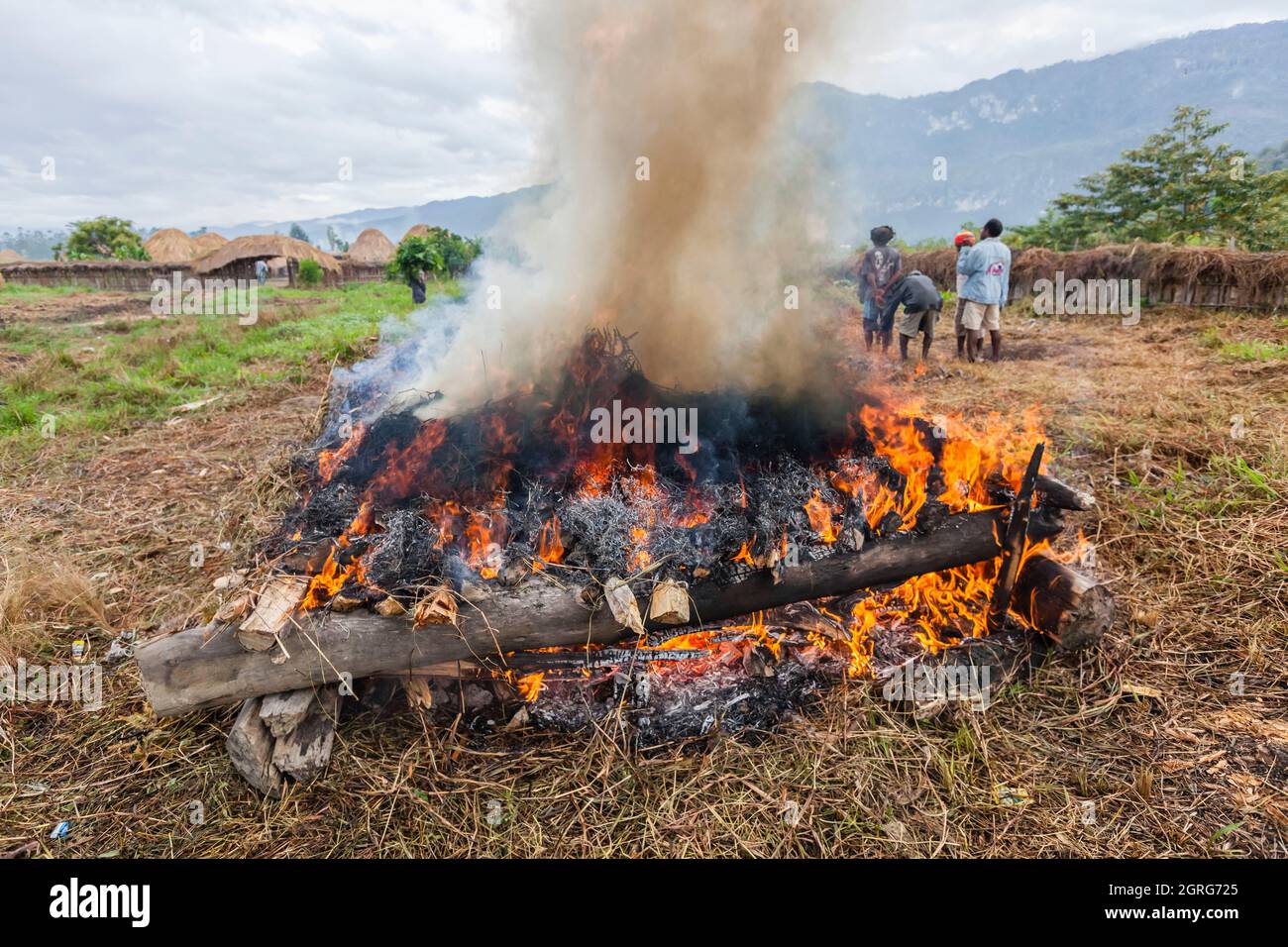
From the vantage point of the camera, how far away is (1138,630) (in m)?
3.60

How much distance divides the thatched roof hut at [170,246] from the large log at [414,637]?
167 feet

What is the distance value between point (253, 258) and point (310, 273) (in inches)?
253

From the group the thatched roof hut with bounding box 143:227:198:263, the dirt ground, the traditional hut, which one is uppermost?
the thatched roof hut with bounding box 143:227:198:263

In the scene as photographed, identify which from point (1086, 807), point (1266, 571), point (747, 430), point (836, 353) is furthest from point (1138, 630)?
point (836, 353)

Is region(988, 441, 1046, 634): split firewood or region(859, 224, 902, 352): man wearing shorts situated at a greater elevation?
region(859, 224, 902, 352): man wearing shorts

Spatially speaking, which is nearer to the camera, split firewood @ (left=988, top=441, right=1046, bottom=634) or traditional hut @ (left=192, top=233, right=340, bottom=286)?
split firewood @ (left=988, top=441, right=1046, bottom=634)

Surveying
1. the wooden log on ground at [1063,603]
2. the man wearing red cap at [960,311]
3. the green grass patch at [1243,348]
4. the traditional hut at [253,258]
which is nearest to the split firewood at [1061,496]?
the wooden log on ground at [1063,603]

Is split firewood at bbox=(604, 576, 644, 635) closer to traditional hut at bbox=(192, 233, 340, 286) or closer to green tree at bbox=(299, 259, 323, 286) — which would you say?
green tree at bbox=(299, 259, 323, 286)

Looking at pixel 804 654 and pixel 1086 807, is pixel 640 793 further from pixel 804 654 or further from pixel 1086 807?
pixel 1086 807

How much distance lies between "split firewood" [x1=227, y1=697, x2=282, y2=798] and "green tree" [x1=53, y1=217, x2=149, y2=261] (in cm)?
5070

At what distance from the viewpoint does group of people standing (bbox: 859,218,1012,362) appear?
894cm

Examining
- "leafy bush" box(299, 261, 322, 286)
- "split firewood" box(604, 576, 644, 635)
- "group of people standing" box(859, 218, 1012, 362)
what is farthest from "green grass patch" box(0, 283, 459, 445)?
"leafy bush" box(299, 261, 322, 286)
